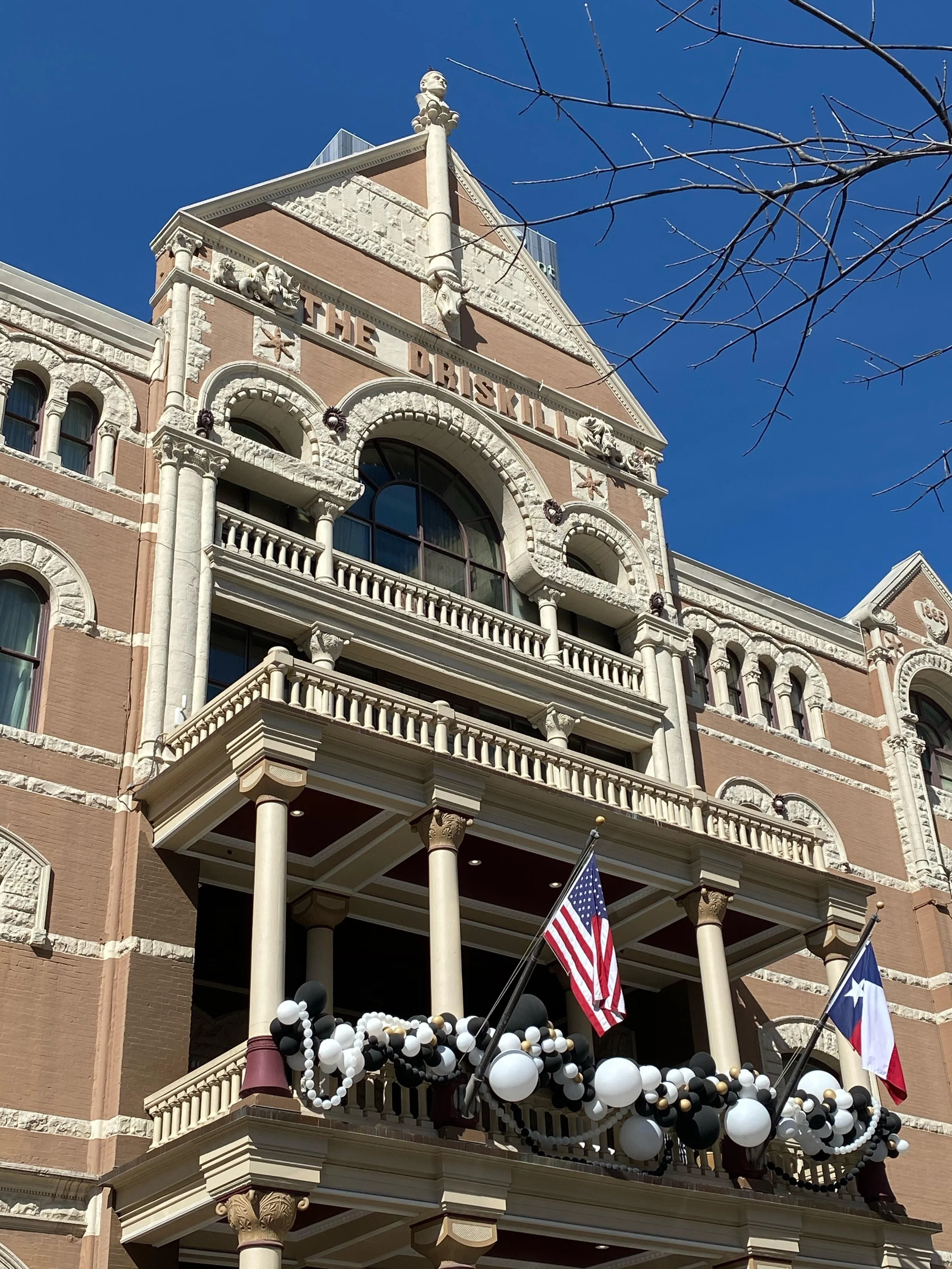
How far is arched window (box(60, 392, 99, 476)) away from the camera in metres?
23.2

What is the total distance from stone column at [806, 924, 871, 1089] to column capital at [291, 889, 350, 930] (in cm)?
744

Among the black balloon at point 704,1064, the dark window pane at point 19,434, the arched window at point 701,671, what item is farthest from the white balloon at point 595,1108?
the arched window at point 701,671

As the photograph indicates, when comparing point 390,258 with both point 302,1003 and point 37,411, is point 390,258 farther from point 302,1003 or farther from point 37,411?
point 302,1003

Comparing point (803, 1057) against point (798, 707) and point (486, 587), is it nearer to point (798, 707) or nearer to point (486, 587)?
point (486, 587)

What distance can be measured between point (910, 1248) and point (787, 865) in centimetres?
558

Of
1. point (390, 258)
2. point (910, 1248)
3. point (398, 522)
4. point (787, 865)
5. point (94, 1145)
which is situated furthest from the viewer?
point (390, 258)

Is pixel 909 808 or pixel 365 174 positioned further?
pixel 909 808

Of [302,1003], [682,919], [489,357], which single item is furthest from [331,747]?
[489,357]

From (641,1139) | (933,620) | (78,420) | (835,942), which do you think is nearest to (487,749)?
(641,1139)

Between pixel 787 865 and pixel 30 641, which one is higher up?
pixel 30 641

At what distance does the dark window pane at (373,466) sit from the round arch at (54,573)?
20.3ft

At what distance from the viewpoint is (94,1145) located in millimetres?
17750

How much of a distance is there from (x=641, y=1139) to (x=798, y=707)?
15739 mm

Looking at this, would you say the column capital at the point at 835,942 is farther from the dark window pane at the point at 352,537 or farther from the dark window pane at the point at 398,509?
the dark window pane at the point at 398,509
